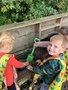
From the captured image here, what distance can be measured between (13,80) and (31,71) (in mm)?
441

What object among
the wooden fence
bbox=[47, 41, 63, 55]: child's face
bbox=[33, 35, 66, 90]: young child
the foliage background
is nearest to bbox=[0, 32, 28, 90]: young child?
bbox=[33, 35, 66, 90]: young child

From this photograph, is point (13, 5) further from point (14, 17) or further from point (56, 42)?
point (56, 42)

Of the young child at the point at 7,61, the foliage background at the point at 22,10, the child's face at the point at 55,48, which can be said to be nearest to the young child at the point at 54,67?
the child's face at the point at 55,48

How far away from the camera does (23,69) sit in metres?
3.69

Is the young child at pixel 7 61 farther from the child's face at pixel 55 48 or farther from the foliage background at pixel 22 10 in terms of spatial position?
the foliage background at pixel 22 10

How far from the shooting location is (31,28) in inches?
181

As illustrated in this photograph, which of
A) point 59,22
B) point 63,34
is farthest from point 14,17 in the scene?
point 63,34

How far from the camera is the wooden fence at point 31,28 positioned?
168 inches

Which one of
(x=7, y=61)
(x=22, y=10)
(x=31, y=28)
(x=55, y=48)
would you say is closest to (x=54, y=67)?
(x=55, y=48)

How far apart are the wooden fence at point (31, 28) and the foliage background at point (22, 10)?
0.79 m

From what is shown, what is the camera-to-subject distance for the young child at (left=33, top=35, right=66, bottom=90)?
3291mm

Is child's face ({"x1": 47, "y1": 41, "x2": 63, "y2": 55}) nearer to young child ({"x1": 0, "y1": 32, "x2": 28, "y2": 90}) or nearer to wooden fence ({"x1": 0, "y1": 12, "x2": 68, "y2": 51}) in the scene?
young child ({"x1": 0, "y1": 32, "x2": 28, "y2": 90})

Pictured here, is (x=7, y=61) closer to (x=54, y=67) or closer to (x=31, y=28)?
(x=54, y=67)

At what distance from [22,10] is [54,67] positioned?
2.78 meters
